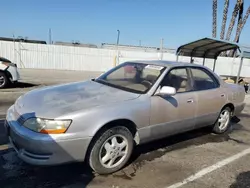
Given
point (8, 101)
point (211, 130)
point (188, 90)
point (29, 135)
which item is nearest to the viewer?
point (29, 135)

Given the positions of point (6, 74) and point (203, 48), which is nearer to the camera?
point (6, 74)

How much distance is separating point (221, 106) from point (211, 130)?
2.16ft

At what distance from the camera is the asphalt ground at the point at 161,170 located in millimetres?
3301

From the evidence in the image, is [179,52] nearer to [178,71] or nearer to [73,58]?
[178,71]

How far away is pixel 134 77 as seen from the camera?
4492 mm

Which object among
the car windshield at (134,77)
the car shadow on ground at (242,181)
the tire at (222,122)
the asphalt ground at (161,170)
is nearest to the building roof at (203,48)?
the tire at (222,122)

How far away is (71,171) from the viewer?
11.6 feet

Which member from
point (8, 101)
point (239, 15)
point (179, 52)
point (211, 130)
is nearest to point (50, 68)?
point (179, 52)

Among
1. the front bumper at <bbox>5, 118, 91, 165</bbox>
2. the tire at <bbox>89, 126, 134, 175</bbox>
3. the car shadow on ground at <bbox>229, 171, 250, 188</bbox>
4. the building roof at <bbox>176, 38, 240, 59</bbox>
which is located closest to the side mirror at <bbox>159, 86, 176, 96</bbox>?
the tire at <bbox>89, 126, 134, 175</bbox>

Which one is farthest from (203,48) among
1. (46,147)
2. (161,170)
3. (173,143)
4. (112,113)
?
(46,147)

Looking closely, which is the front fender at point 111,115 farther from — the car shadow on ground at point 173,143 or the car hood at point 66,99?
the car shadow on ground at point 173,143

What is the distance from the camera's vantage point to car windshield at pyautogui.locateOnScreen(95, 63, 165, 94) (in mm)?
4148

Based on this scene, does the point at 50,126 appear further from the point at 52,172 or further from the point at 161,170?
the point at 161,170

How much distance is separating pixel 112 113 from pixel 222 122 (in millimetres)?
3169
